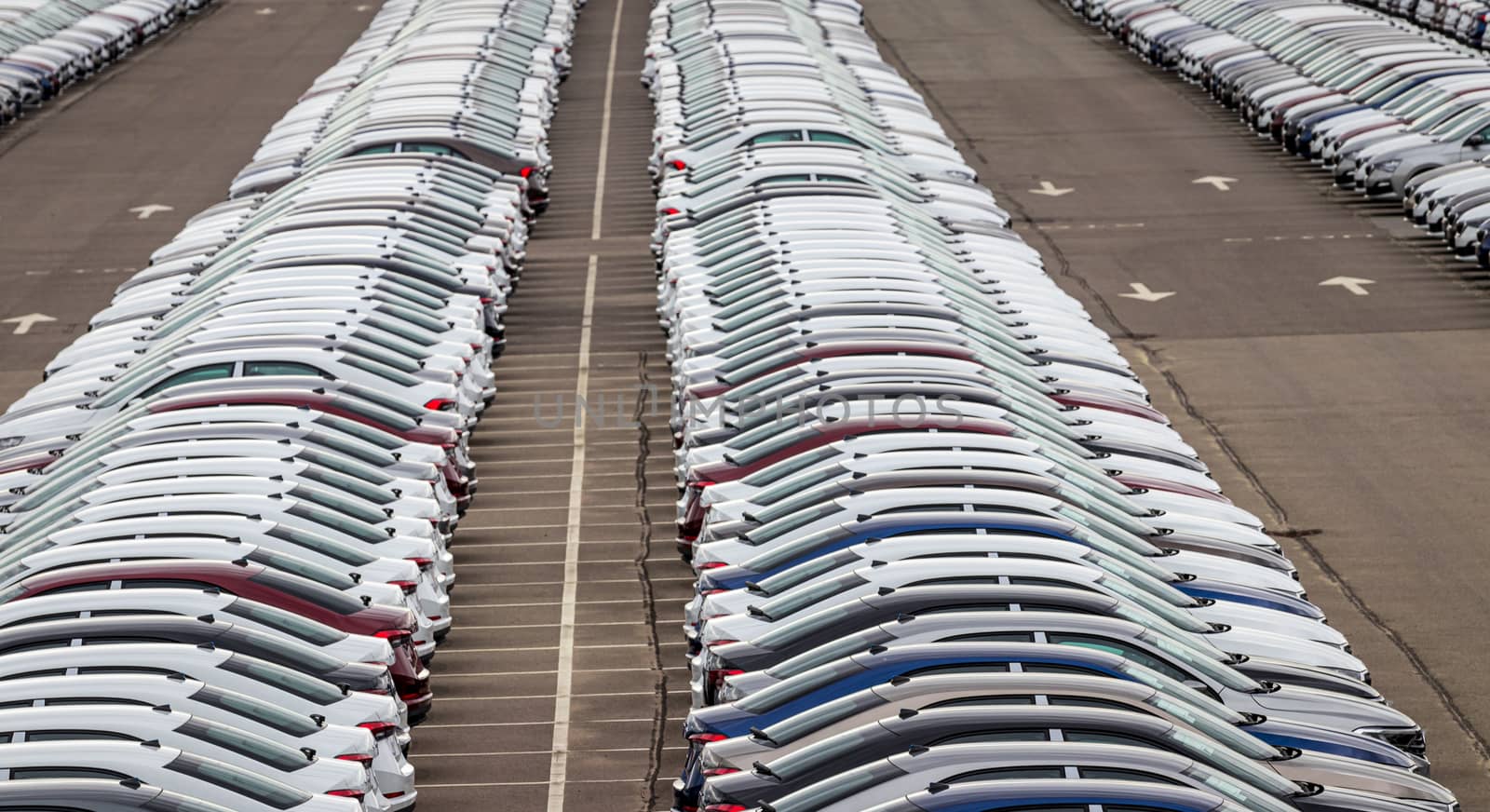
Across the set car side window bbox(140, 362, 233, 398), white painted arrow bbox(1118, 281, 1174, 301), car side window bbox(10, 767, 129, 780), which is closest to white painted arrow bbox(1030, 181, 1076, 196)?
white painted arrow bbox(1118, 281, 1174, 301)

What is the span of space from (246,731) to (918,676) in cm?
439

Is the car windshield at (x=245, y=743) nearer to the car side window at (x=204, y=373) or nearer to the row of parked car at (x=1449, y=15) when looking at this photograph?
the car side window at (x=204, y=373)

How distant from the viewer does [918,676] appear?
13.3 metres

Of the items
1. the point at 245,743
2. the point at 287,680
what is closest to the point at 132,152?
the point at 287,680

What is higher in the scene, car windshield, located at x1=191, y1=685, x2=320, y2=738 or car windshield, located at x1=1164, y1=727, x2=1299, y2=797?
car windshield, located at x1=1164, y1=727, x2=1299, y2=797

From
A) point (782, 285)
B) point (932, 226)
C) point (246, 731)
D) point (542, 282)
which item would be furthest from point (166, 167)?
point (246, 731)

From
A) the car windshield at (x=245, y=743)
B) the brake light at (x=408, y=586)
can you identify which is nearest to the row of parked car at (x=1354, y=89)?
the brake light at (x=408, y=586)

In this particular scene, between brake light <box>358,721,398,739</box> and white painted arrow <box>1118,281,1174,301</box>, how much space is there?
17.3 meters

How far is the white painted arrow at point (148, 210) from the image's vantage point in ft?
117

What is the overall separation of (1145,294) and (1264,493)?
27.2 ft

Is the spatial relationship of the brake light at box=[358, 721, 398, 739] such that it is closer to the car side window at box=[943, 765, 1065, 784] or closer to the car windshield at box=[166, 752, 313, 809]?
the car windshield at box=[166, 752, 313, 809]

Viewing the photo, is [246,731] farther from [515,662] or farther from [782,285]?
[782,285]

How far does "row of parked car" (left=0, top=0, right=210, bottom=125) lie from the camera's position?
155 feet

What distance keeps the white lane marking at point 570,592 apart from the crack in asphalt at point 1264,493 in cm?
692
